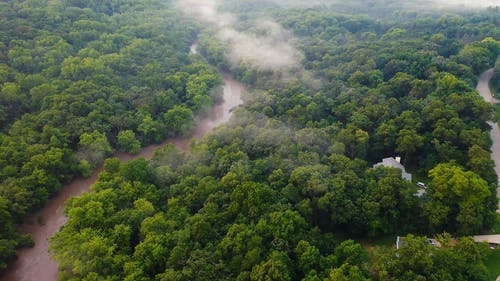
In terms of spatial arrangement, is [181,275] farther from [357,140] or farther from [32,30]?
[32,30]

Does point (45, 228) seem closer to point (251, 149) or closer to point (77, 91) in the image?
point (77, 91)

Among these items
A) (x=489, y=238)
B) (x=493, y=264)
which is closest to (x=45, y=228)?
(x=493, y=264)

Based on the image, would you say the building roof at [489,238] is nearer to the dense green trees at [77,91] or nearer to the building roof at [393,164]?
the building roof at [393,164]

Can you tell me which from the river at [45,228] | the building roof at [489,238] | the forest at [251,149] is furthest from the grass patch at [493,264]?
the river at [45,228]

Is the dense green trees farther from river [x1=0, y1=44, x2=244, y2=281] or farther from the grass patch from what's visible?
the grass patch

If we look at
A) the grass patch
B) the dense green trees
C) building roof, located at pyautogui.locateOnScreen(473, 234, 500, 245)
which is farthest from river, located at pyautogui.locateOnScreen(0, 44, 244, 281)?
the grass patch

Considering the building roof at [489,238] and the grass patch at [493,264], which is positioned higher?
the building roof at [489,238]

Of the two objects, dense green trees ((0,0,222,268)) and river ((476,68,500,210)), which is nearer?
dense green trees ((0,0,222,268))
